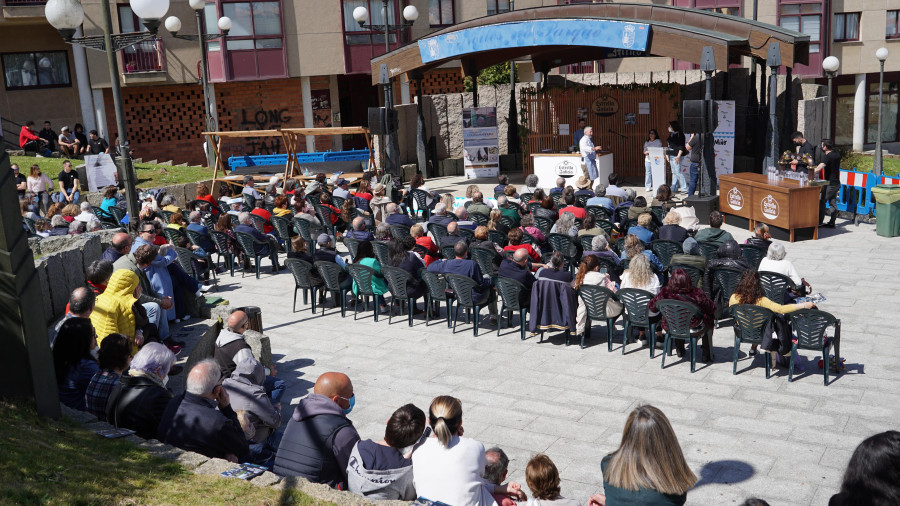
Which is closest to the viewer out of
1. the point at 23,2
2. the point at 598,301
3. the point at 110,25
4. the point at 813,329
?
the point at 813,329

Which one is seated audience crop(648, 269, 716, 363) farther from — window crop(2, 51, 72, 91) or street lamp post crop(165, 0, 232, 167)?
window crop(2, 51, 72, 91)

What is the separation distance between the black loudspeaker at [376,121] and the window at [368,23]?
13.0m

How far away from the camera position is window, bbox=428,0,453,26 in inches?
1419

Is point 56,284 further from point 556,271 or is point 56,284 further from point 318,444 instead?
point 556,271

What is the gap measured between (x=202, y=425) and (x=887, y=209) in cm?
1440

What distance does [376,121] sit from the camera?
74.0 ft

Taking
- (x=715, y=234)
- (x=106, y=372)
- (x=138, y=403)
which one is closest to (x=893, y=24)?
(x=715, y=234)

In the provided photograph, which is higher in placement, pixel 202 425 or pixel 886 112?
pixel 886 112

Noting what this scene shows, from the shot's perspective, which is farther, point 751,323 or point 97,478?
point 751,323

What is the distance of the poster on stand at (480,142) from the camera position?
26.0 metres

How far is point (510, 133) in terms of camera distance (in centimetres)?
2858

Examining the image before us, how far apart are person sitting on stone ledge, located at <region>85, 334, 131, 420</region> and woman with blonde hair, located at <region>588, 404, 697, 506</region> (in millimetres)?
4446

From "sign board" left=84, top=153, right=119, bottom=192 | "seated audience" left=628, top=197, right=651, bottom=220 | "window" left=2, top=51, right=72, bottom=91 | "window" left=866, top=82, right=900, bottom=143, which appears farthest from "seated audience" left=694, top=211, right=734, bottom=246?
"window" left=866, top=82, right=900, bottom=143

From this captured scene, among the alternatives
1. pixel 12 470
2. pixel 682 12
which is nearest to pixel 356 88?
pixel 682 12
